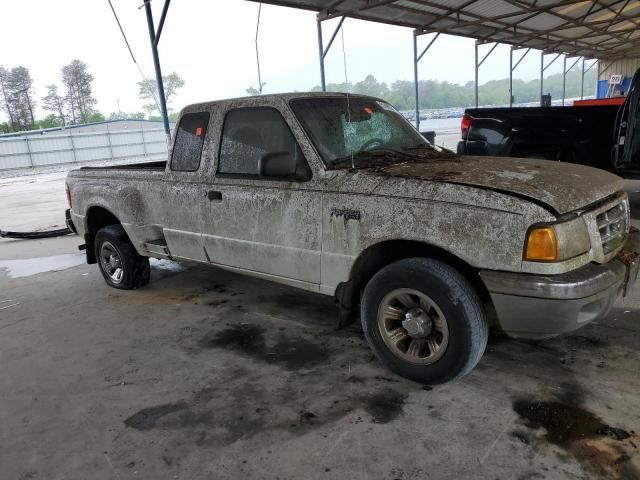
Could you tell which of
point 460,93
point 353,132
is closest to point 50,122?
point 460,93

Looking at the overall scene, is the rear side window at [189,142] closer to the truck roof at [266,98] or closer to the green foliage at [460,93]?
the truck roof at [266,98]

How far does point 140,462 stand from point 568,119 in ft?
23.8

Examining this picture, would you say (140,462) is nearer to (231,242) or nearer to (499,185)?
(231,242)

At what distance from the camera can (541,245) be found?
2494 millimetres

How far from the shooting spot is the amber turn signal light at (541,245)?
2475mm

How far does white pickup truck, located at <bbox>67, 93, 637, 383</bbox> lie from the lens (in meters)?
2.58

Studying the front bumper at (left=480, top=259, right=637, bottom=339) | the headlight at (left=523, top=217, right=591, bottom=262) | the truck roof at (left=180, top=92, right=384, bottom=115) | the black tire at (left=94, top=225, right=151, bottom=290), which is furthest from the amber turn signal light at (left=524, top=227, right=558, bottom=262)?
the black tire at (left=94, top=225, right=151, bottom=290)

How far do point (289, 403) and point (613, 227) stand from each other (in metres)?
2.28

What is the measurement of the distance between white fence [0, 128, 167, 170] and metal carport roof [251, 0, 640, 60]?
24572 millimetres

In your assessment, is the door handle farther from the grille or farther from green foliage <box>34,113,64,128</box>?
green foliage <box>34,113,64,128</box>

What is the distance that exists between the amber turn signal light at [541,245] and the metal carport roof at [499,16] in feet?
29.6

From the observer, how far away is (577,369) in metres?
3.18

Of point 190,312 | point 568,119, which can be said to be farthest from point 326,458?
point 568,119

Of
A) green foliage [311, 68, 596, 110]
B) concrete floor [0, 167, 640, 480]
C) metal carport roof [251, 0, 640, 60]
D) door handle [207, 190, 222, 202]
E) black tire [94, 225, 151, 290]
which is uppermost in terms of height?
metal carport roof [251, 0, 640, 60]
